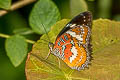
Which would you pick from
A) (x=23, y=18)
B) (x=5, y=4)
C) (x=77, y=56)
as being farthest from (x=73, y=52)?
(x=23, y=18)

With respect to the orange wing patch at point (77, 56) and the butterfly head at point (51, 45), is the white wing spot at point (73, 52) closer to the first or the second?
the orange wing patch at point (77, 56)

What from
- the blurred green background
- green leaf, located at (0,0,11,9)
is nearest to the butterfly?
green leaf, located at (0,0,11,9)

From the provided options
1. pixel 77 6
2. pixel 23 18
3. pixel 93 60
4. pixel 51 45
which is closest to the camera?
pixel 93 60

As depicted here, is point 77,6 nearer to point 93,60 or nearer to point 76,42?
point 76,42

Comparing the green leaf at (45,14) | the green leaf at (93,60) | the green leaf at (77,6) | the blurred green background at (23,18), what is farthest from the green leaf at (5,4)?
the blurred green background at (23,18)

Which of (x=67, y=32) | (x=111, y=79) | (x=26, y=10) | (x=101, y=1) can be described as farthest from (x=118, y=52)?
(x=26, y=10)

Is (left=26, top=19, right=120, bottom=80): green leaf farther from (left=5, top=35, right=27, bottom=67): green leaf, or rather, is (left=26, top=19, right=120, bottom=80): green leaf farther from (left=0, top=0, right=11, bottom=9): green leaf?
(left=0, top=0, right=11, bottom=9): green leaf
